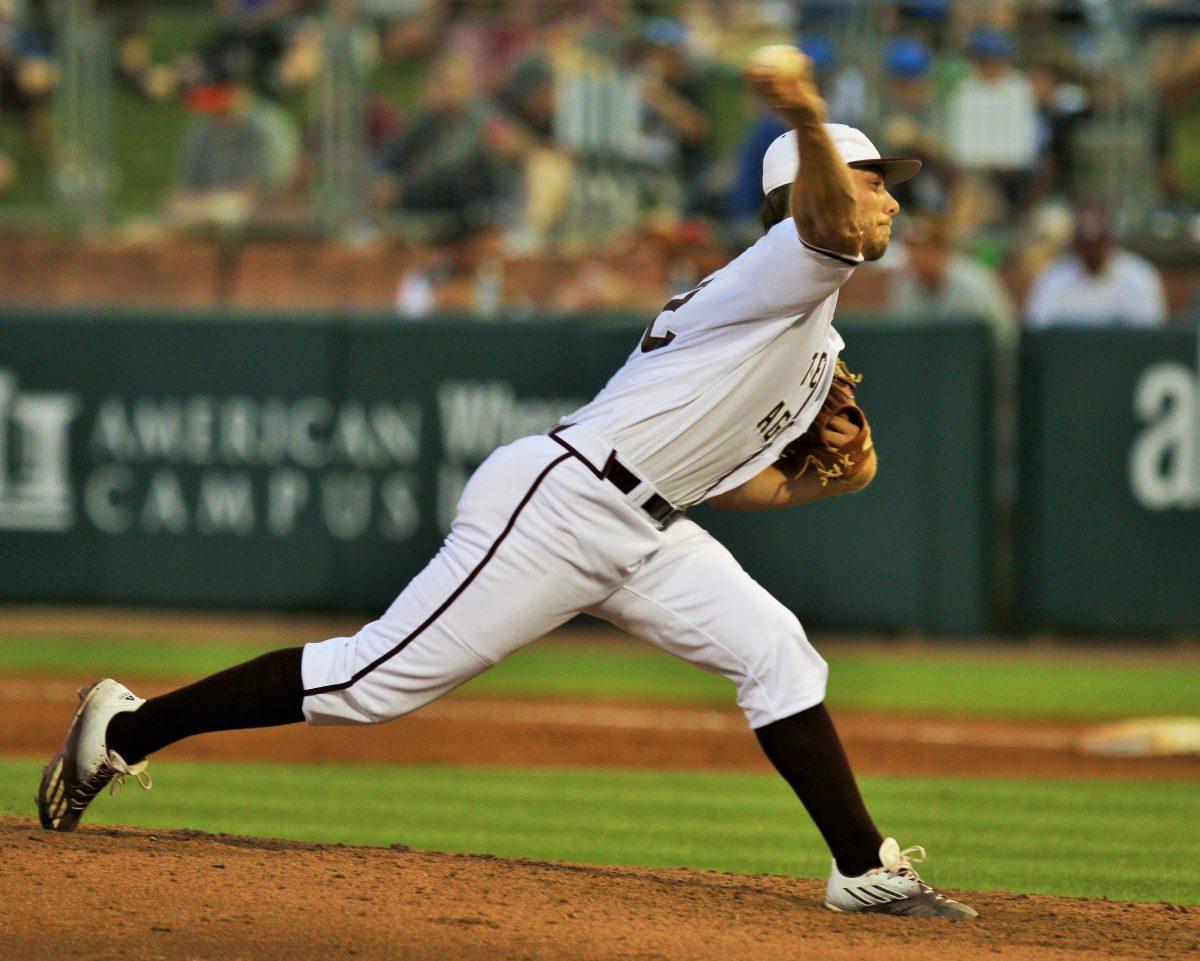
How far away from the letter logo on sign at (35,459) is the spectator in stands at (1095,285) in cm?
554

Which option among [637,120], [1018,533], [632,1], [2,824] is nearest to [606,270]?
[637,120]

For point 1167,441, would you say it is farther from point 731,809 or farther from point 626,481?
point 626,481

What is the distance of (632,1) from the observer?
11.5 m

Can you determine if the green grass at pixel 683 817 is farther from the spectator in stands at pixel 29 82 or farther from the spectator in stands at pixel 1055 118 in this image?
the spectator in stands at pixel 29 82

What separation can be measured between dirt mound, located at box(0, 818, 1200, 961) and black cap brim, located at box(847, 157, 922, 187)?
1.62 m

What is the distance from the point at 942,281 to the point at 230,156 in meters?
4.72

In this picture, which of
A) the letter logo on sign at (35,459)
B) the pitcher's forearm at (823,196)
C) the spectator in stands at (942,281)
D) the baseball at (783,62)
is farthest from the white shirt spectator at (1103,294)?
the baseball at (783,62)

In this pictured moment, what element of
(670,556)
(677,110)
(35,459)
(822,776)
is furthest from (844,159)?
(35,459)

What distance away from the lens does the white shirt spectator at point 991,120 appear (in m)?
10.8

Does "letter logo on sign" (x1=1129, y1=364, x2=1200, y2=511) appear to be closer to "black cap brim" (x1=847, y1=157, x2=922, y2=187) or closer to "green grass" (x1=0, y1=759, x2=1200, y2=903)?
"green grass" (x1=0, y1=759, x2=1200, y2=903)

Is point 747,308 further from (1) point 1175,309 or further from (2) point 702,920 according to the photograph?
(1) point 1175,309

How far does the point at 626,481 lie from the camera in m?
3.99

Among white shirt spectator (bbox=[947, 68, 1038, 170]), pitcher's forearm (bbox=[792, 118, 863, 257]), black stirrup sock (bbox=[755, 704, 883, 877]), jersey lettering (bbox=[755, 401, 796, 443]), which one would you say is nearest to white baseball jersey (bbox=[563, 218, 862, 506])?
jersey lettering (bbox=[755, 401, 796, 443])

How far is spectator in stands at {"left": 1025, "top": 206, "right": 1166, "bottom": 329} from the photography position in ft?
32.9
